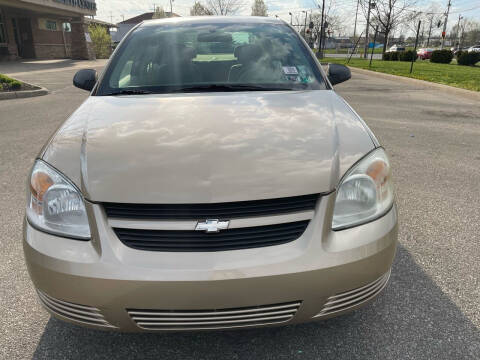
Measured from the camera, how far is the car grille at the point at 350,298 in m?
1.59

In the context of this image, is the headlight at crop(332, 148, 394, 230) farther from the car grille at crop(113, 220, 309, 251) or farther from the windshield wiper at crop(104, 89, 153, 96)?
the windshield wiper at crop(104, 89, 153, 96)

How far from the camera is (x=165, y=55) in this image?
2.85 metres

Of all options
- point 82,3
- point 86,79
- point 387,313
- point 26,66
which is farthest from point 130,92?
point 82,3

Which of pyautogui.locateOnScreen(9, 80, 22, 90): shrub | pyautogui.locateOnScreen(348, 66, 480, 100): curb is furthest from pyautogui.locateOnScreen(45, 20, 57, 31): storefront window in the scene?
pyautogui.locateOnScreen(348, 66, 480, 100): curb

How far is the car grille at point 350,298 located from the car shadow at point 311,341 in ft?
1.12

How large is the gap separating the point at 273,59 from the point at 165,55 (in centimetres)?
78

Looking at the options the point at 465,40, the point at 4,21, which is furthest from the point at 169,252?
the point at 465,40

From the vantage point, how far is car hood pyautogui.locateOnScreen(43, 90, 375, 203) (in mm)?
1575

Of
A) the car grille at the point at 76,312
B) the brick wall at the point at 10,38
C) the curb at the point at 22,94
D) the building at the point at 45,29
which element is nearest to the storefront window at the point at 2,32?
the building at the point at 45,29

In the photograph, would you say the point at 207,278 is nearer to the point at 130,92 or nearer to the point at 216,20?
the point at 130,92

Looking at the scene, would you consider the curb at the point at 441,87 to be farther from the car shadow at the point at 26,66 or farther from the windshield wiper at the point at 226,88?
the car shadow at the point at 26,66

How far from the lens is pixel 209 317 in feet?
4.99

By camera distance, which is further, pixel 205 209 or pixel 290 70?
pixel 290 70

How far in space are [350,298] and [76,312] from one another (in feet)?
3.67
